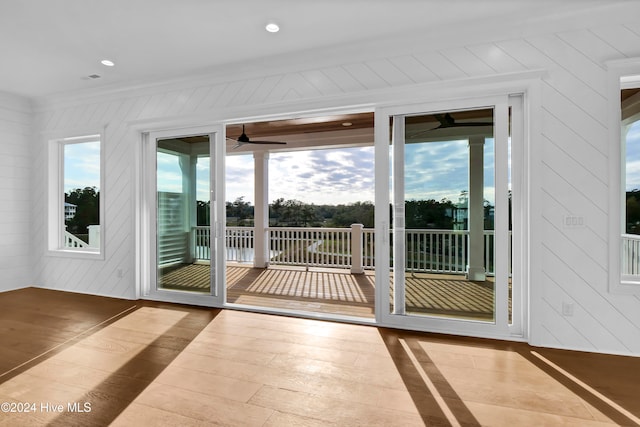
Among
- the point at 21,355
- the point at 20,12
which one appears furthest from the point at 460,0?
the point at 21,355

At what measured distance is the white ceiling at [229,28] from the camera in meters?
2.65

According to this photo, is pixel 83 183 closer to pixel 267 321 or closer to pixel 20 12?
pixel 20 12

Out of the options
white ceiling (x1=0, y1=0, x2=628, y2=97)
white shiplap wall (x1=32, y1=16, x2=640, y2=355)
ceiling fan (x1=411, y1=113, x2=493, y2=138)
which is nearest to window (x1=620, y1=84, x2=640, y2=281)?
white shiplap wall (x1=32, y1=16, x2=640, y2=355)

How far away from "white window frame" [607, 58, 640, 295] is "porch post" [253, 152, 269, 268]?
5.68 metres

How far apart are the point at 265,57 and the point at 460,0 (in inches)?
77.2

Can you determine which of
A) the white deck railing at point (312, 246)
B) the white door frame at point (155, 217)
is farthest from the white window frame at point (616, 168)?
the white deck railing at point (312, 246)

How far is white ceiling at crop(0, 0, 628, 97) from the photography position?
2.65 metres

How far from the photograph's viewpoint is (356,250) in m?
6.51

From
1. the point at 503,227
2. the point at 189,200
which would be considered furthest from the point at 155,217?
the point at 503,227

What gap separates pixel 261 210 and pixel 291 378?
5.15 meters

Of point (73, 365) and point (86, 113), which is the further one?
point (86, 113)

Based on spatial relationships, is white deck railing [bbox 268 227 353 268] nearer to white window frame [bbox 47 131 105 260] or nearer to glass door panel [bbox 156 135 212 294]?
glass door panel [bbox 156 135 212 294]

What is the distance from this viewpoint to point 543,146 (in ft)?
9.27

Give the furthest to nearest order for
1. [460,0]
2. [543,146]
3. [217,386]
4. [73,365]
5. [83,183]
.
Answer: [83,183], [543,146], [460,0], [73,365], [217,386]
